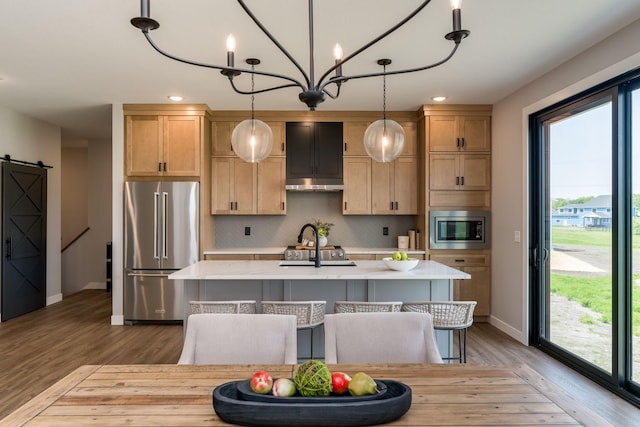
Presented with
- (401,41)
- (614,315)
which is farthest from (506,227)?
(401,41)

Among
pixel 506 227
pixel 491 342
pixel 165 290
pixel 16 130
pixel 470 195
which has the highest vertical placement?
pixel 16 130

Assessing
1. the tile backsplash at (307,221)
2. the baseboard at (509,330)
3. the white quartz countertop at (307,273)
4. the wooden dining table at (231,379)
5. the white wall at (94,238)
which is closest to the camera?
the wooden dining table at (231,379)

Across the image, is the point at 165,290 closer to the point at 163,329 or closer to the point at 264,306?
the point at 163,329

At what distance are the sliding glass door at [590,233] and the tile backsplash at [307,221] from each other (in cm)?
203

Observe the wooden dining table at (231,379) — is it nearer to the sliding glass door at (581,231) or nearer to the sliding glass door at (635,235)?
the sliding glass door at (635,235)

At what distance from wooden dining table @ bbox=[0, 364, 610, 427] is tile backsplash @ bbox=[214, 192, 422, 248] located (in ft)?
13.7

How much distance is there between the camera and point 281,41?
3277mm

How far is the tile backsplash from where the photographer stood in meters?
5.84

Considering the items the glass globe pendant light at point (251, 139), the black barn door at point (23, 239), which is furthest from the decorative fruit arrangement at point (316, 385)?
the black barn door at point (23, 239)

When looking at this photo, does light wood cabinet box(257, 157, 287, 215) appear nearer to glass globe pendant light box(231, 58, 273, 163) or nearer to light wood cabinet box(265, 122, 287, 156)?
light wood cabinet box(265, 122, 287, 156)

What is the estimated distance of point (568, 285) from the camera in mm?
3768


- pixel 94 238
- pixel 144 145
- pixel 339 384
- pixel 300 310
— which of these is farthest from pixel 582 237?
pixel 94 238

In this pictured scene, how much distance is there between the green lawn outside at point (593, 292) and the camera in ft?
9.75

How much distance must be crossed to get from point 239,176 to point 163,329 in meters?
2.02
